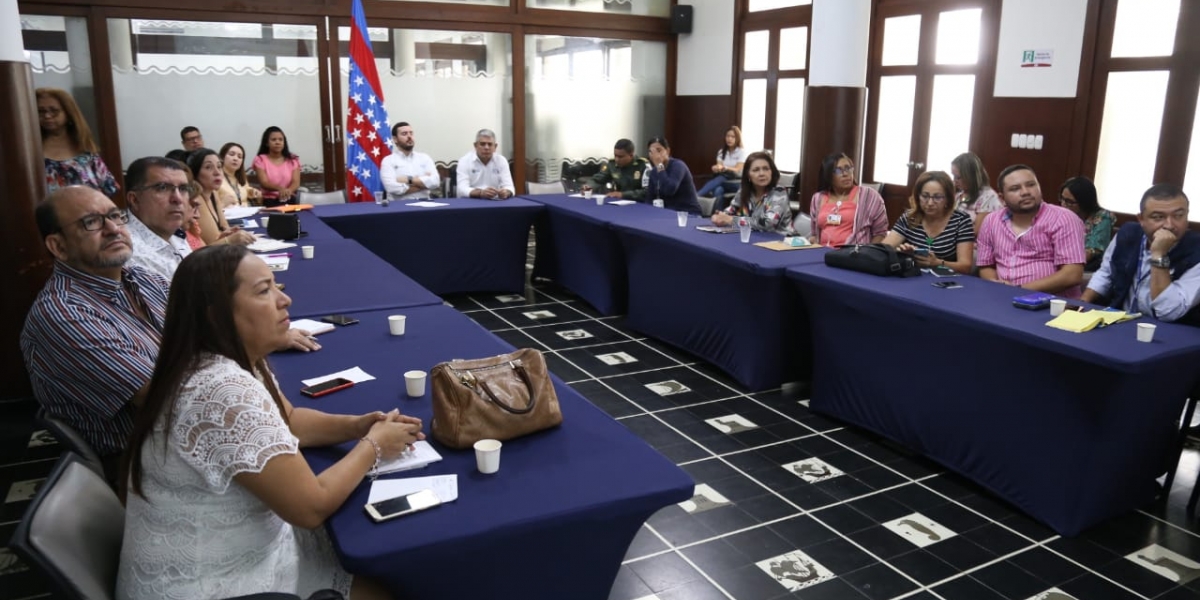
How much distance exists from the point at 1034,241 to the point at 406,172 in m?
5.22

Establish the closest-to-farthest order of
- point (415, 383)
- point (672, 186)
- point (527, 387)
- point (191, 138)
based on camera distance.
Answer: point (527, 387) → point (415, 383) → point (672, 186) → point (191, 138)

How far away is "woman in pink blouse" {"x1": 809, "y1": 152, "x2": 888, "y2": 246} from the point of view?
4.91 metres

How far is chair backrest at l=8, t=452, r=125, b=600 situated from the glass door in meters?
7.38

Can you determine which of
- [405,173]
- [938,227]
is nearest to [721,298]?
[938,227]

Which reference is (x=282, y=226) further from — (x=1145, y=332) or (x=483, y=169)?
(x=1145, y=332)

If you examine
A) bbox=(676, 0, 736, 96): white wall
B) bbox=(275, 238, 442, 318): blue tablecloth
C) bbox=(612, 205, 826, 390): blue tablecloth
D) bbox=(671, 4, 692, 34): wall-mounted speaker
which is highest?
bbox=(671, 4, 692, 34): wall-mounted speaker

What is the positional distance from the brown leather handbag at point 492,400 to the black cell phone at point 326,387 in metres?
0.49

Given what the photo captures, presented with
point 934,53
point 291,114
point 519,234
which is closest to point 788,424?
point 519,234

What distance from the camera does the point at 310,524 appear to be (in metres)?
1.66

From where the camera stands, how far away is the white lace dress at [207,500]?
1561 mm

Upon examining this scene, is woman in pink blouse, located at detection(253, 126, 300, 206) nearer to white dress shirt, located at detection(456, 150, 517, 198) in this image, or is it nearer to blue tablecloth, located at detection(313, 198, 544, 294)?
blue tablecloth, located at detection(313, 198, 544, 294)

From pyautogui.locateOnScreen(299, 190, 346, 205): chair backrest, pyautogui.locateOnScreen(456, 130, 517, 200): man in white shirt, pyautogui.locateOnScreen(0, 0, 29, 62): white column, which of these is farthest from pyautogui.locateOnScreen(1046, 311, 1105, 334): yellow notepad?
pyautogui.locateOnScreen(299, 190, 346, 205): chair backrest

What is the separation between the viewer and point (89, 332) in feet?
7.05

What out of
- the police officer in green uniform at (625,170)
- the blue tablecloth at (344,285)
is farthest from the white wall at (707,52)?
the blue tablecloth at (344,285)
